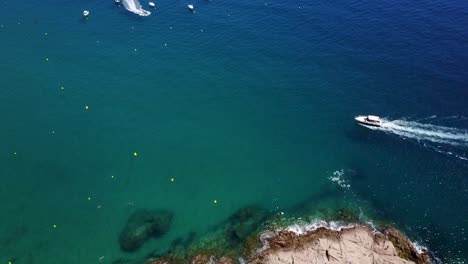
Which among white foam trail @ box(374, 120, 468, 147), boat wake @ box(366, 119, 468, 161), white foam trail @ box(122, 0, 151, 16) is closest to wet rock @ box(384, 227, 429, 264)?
boat wake @ box(366, 119, 468, 161)

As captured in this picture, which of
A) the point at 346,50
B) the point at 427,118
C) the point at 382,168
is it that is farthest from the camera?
the point at 346,50

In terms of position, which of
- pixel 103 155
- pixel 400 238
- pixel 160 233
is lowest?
pixel 400 238

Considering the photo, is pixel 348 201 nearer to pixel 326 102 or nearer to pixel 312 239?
pixel 312 239

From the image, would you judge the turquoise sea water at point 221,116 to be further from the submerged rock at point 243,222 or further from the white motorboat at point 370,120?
the white motorboat at point 370,120

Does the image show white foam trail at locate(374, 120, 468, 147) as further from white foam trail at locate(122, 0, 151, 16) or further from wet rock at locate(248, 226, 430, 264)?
white foam trail at locate(122, 0, 151, 16)

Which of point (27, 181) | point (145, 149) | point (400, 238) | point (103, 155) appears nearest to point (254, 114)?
point (145, 149)

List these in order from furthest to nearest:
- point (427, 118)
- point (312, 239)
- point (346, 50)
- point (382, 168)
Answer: point (346, 50)
point (427, 118)
point (382, 168)
point (312, 239)
